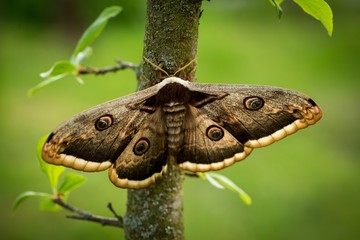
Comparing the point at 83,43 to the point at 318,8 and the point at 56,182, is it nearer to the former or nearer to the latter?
the point at 56,182

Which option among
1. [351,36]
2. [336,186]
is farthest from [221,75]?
[351,36]

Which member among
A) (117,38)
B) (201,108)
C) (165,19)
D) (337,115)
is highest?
(165,19)

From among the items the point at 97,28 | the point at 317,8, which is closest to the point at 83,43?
the point at 97,28

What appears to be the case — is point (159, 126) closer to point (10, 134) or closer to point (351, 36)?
point (10, 134)

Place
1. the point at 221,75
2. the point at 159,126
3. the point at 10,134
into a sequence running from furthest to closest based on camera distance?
the point at 221,75 → the point at 10,134 → the point at 159,126

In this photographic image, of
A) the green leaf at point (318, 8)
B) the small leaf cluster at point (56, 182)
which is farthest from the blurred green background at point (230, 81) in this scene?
the green leaf at point (318, 8)

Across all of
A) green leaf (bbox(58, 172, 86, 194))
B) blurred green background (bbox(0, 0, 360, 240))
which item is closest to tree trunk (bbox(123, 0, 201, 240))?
green leaf (bbox(58, 172, 86, 194))

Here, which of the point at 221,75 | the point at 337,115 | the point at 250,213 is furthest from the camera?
the point at 221,75
